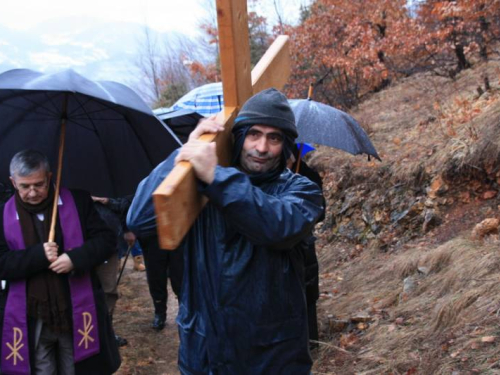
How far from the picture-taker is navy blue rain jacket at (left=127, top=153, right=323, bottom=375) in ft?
6.88

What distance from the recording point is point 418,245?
6379 millimetres

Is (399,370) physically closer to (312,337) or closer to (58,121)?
(312,337)

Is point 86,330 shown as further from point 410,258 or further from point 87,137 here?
point 410,258

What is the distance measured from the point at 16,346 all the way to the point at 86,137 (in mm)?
1435

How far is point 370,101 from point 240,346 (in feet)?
40.0

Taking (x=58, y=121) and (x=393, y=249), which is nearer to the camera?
(x=58, y=121)

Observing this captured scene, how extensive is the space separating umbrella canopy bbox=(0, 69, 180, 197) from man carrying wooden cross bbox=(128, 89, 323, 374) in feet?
4.16

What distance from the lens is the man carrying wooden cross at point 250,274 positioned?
211 centimetres

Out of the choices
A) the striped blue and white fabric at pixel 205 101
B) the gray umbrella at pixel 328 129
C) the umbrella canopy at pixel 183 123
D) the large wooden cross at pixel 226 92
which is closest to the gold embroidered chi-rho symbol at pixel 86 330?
the large wooden cross at pixel 226 92

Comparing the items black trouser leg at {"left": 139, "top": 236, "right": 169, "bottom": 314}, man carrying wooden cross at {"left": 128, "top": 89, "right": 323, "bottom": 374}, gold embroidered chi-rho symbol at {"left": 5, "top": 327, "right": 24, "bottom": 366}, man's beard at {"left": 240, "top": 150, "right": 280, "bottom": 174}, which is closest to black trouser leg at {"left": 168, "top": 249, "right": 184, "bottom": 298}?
black trouser leg at {"left": 139, "top": 236, "right": 169, "bottom": 314}

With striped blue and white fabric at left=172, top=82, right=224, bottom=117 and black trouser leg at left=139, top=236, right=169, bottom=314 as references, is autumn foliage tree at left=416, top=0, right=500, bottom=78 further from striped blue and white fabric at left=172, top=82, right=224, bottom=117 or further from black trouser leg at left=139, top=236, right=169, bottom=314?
black trouser leg at left=139, top=236, right=169, bottom=314

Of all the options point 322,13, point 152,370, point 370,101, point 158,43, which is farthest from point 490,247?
point 158,43

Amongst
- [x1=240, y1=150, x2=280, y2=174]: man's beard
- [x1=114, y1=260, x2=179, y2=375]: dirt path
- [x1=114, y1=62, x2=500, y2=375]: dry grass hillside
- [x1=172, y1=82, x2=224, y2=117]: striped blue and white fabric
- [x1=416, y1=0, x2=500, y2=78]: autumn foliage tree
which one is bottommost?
[x1=114, y1=260, x2=179, y2=375]: dirt path

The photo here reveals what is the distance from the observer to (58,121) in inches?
156
